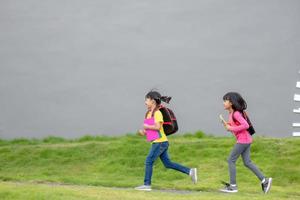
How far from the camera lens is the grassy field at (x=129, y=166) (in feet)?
27.1

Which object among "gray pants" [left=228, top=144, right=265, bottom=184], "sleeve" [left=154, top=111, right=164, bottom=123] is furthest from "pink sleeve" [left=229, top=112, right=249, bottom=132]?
"sleeve" [left=154, top=111, right=164, bottom=123]

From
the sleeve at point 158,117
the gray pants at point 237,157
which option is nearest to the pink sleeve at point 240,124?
the gray pants at point 237,157

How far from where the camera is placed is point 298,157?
11.0 m

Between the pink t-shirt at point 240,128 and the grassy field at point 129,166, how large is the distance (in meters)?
0.70

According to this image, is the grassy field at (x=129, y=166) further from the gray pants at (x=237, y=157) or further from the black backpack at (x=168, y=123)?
the black backpack at (x=168, y=123)

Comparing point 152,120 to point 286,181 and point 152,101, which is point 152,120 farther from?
point 286,181

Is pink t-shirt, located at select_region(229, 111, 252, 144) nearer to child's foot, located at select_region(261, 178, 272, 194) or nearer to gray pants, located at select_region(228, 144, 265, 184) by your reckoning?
gray pants, located at select_region(228, 144, 265, 184)

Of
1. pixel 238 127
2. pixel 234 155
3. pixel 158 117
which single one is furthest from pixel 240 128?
pixel 158 117

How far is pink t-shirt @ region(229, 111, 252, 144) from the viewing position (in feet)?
26.2

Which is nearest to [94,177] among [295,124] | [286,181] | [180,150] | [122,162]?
[122,162]

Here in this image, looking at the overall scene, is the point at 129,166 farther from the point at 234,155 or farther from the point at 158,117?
the point at 234,155

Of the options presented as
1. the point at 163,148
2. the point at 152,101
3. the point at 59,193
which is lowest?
the point at 59,193

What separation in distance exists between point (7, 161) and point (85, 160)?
58.7 inches

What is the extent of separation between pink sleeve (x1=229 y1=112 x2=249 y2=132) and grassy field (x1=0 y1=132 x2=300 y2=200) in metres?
0.82
